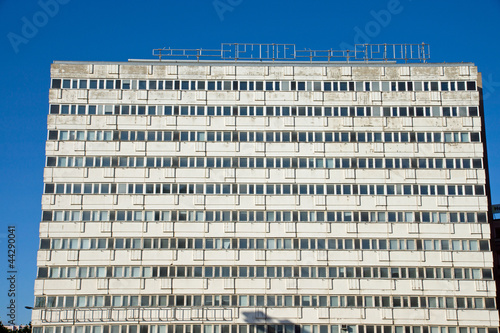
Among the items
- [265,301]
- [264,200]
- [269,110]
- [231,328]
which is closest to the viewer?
[231,328]

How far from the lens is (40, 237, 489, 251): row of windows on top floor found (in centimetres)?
7519

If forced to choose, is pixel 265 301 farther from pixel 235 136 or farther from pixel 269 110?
pixel 269 110

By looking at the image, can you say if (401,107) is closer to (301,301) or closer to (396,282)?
(396,282)

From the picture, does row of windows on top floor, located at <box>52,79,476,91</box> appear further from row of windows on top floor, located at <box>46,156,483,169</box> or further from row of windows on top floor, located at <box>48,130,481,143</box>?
row of windows on top floor, located at <box>46,156,483,169</box>

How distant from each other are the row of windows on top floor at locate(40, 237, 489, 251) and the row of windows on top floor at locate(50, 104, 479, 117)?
14.8m

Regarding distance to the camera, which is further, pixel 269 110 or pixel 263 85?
pixel 263 85

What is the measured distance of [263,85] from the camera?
7994 centimetres

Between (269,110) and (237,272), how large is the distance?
63.2ft

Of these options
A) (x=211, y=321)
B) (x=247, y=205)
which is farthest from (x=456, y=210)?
(x=211, y=321)

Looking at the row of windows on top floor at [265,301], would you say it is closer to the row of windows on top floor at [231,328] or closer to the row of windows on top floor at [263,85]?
the row of windows on top floor at [231,328]

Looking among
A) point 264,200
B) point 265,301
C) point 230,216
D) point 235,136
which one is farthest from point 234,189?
Result: point 265,301

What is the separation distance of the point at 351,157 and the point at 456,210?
1334 cm

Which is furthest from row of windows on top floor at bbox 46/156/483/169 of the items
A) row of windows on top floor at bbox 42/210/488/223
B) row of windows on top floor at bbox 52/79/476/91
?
row of windows on top floor at bbox 52/79/476/91

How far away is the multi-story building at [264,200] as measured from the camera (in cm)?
7400
